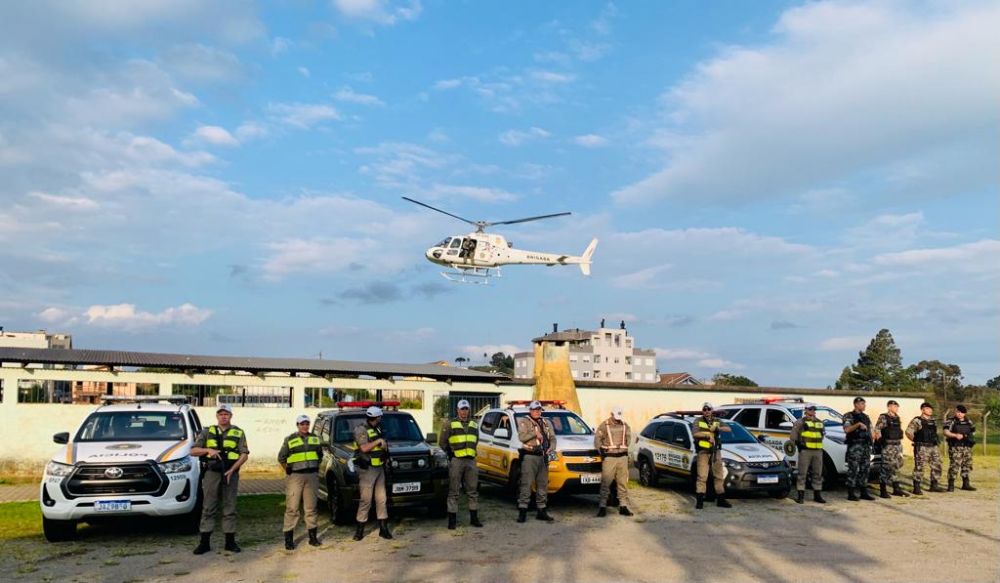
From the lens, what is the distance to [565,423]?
1491 cm

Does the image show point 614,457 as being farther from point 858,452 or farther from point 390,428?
point 858,452

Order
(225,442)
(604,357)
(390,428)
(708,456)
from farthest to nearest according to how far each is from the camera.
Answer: (604,357) < (708,456) < (390,428) < (225,442)

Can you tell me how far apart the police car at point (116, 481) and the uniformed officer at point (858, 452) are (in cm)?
1156

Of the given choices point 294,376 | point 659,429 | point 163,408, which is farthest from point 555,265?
point 163,408

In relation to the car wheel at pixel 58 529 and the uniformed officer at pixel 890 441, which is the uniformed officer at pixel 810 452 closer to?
the uniformed officer at pixel 890 441

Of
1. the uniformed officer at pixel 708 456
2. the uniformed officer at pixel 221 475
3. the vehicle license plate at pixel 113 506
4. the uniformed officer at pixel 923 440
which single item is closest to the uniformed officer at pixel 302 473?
the uniformed officer at pixel 221 475

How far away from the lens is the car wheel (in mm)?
10297

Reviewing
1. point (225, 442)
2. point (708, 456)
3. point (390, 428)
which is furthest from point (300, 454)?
point (708, 456)

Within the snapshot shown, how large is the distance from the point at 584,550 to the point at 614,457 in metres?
3.23

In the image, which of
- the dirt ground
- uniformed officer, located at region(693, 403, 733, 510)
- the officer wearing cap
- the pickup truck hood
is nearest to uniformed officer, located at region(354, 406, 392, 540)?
the dirt ground

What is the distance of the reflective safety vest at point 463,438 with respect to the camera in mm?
11938

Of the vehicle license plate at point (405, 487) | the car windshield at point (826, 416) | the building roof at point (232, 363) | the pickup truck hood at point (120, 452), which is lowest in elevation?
the vehicle license plate at point (405, 487)

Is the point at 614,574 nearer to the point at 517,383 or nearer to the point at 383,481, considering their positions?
the point at 383,481

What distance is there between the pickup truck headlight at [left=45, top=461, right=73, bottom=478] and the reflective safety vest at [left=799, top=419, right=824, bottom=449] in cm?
1204
